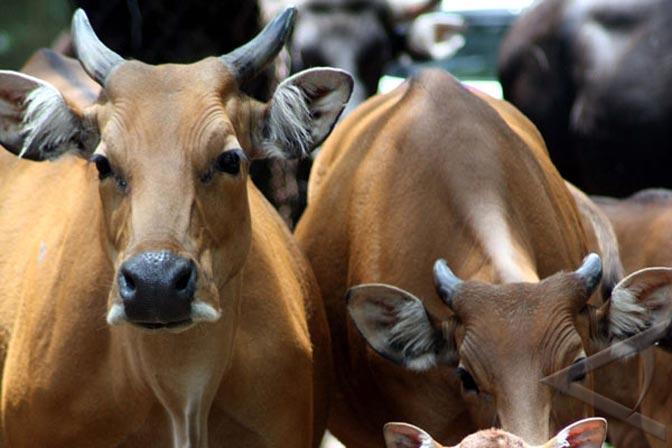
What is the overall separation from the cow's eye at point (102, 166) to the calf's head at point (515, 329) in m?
1.14

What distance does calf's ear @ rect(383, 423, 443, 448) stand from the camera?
6.03 meters

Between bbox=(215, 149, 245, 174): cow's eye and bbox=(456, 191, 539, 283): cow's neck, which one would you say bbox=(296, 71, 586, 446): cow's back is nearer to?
→ bbox=(456, 191, 539, 283): cow's neck

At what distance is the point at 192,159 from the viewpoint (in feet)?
22.3

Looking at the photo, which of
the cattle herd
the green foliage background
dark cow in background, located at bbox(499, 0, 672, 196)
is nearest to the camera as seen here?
the cattle herd

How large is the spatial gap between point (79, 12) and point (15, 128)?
54 cm

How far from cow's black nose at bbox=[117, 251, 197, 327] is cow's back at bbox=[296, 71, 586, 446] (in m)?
1.51

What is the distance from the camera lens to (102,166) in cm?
687

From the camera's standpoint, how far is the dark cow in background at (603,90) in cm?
1189

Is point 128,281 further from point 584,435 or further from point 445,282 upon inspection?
point 584,435

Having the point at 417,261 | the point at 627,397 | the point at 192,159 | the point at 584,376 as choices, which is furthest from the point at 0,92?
the point at 627,397

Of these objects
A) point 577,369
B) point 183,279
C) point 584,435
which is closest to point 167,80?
point 183,279

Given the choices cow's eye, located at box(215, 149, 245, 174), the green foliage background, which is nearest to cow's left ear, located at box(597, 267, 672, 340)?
cow's eye, located at box(215, 149, 245, 174)

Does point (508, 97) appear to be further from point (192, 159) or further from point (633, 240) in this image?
point (192, 159)

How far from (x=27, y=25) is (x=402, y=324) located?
1385 cm
